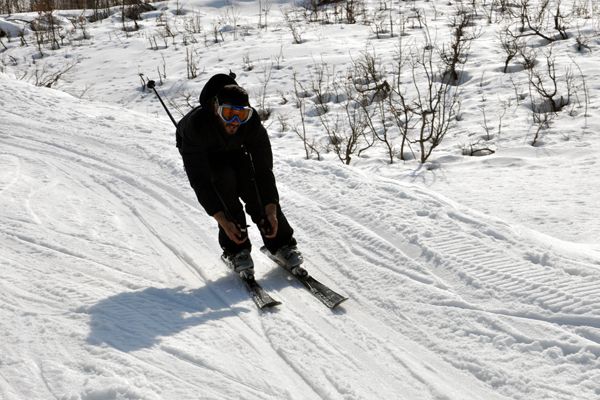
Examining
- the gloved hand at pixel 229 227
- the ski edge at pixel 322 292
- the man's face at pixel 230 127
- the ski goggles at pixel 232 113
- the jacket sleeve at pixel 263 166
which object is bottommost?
the ski edge at pixel 322 292

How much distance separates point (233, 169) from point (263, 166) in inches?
7.1

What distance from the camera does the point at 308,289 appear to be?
3.54 meters

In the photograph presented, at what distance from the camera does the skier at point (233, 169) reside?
3.34 metres

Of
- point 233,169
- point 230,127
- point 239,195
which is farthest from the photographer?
point 239,195

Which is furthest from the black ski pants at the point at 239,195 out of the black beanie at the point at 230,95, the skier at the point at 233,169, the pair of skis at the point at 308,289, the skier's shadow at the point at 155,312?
the black beanie at the point at 230,95

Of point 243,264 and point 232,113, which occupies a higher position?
point 232,113

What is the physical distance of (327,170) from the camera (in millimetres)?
5344

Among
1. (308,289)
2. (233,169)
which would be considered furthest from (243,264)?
(233,169)

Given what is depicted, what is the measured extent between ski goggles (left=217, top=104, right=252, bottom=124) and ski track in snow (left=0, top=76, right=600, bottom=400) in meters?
0.99

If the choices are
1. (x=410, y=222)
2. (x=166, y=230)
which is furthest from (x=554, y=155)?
(x=166, y=230)

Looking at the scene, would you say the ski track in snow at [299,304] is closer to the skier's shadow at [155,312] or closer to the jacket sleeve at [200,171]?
the skier's shadow at [155,312]

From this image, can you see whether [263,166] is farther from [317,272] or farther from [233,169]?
[317,272]

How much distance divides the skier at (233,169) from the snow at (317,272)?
0.20m

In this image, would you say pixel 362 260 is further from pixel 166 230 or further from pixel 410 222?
pixel 166 230
